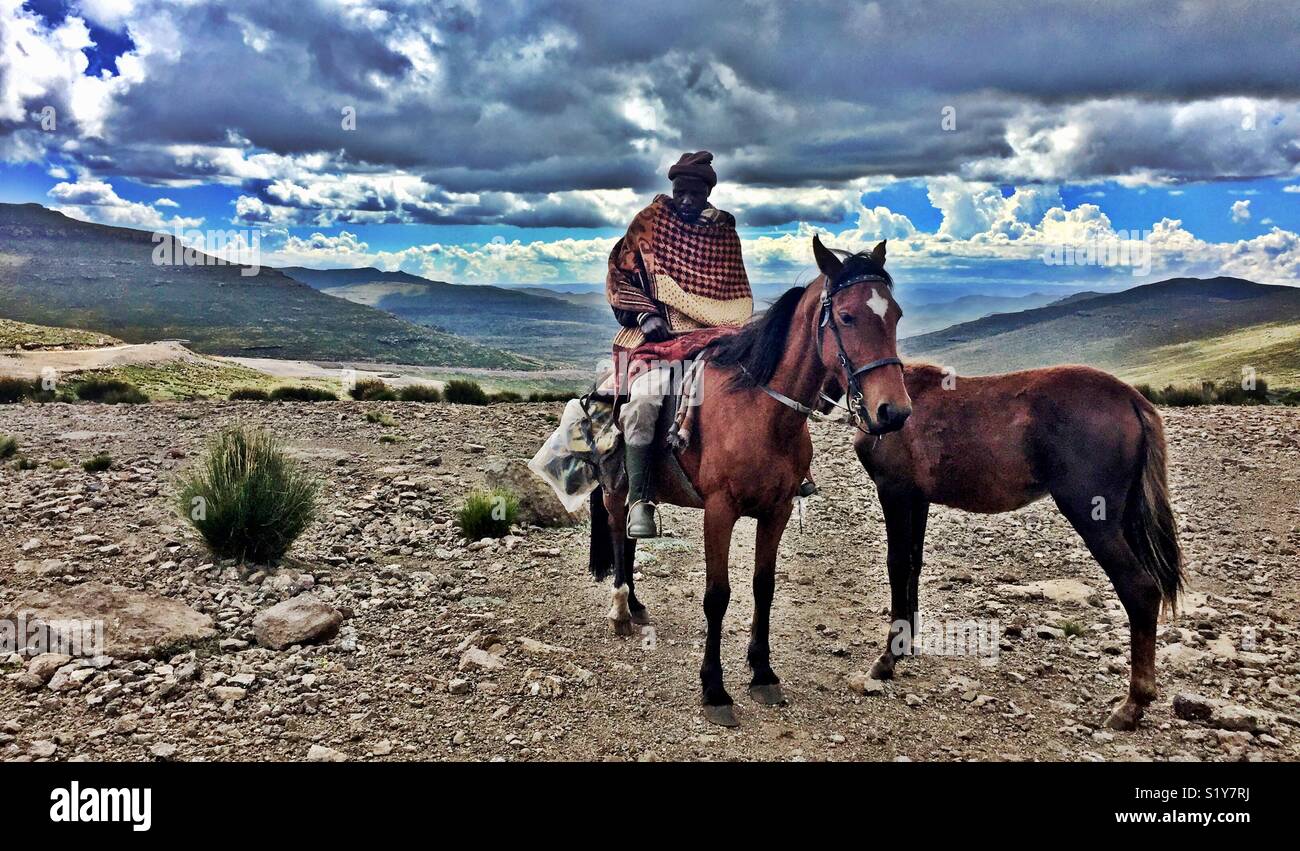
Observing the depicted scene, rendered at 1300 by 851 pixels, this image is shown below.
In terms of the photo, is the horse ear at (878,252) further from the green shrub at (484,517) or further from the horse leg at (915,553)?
the green shrub at (484,517)

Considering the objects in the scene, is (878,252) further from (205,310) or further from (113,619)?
(205,310)

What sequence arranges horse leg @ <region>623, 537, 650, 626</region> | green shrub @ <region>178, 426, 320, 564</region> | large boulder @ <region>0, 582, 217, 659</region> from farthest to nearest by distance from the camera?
green shrub @ <region>178, 426, 320, 564</region> < horse leg @ <region>623, 537, 650, 626</region> < large boulder @ <region>0, 582, 217, 659</region>

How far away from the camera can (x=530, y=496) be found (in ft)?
32.1

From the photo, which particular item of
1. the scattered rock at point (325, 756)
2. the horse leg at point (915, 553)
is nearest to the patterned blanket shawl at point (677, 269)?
the horse leg at point (915, 553)

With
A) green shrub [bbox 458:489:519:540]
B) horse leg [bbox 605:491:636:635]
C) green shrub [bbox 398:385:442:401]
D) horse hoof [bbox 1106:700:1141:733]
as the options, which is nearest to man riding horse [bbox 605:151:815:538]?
horse leg [bbox 605:491:636:635]

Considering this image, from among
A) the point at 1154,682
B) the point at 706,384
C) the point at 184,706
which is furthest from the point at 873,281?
the point at 184,706

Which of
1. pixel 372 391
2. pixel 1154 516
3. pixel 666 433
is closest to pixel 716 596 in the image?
pixel 666 433

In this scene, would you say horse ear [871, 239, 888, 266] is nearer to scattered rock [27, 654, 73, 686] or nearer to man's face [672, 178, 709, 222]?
man's face [672, 178, 709, 222]

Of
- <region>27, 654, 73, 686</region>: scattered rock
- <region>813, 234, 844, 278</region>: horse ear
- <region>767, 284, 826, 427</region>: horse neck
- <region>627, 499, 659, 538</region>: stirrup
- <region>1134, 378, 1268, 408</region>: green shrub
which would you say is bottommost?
<region>27, 654, 73, 686</region>: scattered rock

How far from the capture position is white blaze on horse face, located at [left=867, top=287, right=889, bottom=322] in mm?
4633

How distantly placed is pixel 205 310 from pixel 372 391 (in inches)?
1909

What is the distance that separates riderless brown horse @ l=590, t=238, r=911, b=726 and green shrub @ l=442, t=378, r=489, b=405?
1631 centimetres

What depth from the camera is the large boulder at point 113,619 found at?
5.68m

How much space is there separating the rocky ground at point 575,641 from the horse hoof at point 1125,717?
0.21 feet
